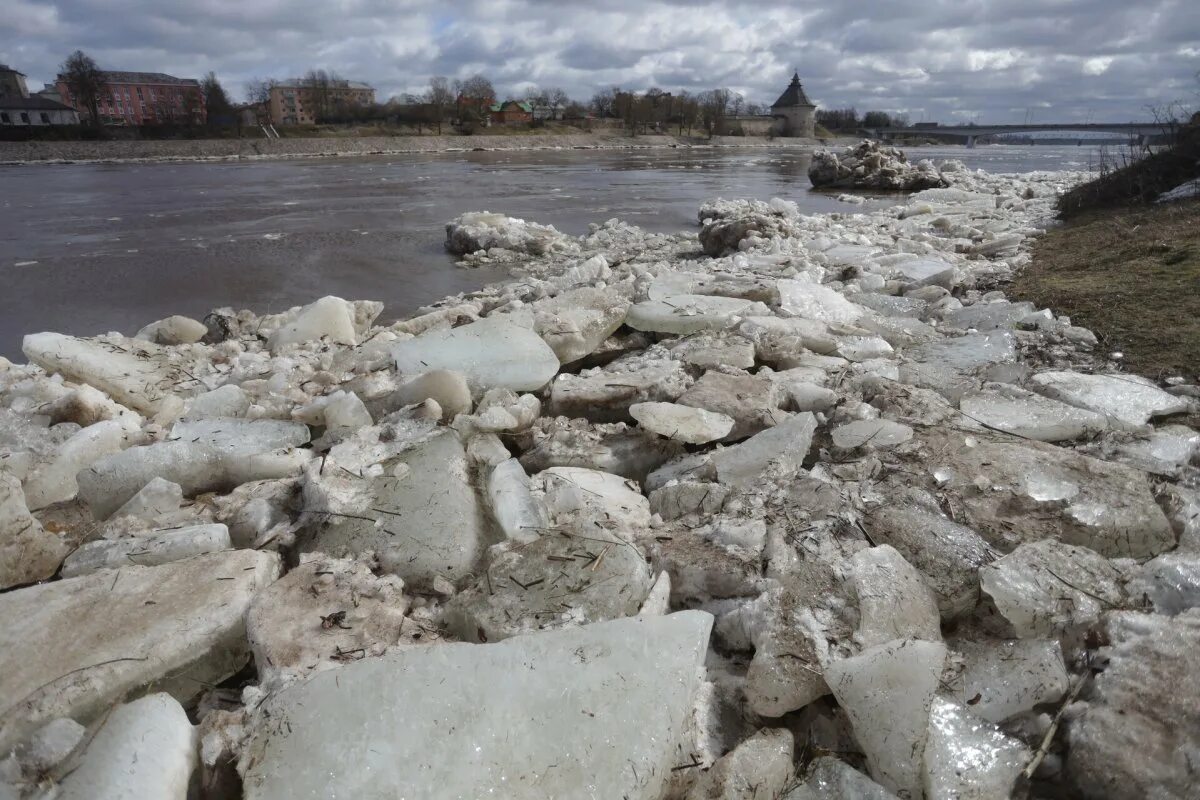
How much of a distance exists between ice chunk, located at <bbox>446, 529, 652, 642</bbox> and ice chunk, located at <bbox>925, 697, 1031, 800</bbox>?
58cm

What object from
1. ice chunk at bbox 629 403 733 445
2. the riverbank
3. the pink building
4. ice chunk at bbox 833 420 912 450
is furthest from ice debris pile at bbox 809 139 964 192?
the pink building

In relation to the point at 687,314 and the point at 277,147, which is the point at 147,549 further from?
the point at 277,147

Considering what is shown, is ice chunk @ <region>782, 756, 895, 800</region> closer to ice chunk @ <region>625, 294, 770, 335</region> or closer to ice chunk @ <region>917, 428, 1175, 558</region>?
ice chunk @ <region>917, 428, 1175, 558</region>

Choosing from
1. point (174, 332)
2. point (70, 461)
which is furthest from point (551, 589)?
point (174, 332)

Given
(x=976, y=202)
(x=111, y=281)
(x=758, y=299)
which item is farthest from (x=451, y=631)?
(x=976, y=202)

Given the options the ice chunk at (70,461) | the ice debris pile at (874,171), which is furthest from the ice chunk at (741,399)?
the ice debris pile at (874,171)

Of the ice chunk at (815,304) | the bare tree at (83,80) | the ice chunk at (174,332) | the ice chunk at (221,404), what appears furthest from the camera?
the bare tree at (83,80)

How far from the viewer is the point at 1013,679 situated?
1.18 metres

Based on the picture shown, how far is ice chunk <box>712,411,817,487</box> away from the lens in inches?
73.2

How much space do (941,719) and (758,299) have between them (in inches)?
105

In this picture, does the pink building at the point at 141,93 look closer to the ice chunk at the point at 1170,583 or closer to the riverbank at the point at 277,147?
the riverbank at the point at 277,147

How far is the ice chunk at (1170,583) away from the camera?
1.32 m

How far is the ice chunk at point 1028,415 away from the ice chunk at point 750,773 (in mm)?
1459

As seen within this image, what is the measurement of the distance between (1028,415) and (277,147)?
139ft
